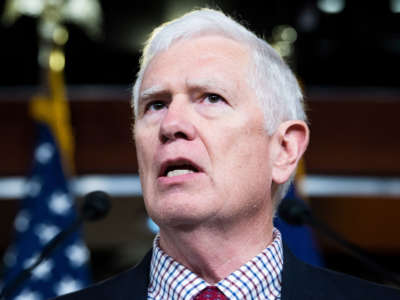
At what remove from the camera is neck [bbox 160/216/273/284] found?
1452 mm

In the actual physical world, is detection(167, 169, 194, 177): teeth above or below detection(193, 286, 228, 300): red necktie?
above

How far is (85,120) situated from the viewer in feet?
14.6

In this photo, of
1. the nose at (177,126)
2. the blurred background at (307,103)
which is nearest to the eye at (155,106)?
the nose at (177,126)

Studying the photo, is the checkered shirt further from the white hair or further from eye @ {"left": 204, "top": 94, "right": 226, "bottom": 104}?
eye @ {"left": 204, "top": 94, "right": 226, "bottom": 104}

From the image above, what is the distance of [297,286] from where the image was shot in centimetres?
144

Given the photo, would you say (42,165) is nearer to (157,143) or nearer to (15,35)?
(157,143)

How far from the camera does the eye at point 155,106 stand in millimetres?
1585

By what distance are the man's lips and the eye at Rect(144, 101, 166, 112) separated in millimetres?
218

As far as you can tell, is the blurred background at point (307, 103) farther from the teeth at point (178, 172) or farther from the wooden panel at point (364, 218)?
the teeth at point (178, 172)

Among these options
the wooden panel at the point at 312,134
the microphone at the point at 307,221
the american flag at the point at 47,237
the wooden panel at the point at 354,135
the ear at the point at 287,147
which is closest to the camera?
the ear at the point at 287,147

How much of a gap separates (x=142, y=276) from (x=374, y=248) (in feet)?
12.5

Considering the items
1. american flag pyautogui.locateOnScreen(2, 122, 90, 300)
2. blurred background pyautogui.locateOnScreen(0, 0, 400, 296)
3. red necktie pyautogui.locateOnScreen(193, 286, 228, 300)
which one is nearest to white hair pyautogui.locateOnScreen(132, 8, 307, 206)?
red necktie pyautogui.locateOnScreen(193, 286, 228, 300)

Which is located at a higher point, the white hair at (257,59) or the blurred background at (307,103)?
the white hair at (257,59)

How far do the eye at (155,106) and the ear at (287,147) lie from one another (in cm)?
32
